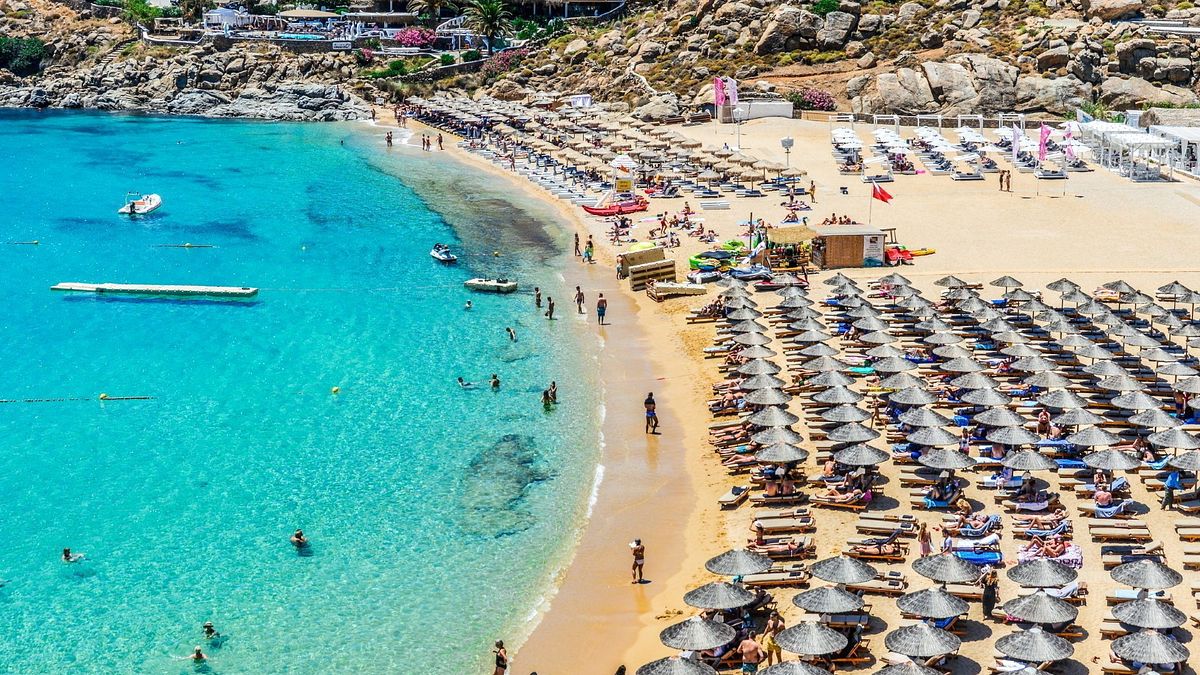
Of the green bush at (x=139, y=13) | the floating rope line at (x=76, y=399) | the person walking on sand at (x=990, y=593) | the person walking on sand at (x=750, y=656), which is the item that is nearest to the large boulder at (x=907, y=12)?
the floating rope line at (x=76, y=399)

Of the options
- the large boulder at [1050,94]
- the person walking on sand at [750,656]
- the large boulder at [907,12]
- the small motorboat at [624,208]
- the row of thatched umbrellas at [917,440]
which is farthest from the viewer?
the large boulder at [907,12]

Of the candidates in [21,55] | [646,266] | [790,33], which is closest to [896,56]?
[790,33]

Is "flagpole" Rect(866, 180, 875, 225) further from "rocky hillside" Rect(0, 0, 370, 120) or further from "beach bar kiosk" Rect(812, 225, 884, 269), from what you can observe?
"rocky hillside" Rect(0, 0, 370, 120)

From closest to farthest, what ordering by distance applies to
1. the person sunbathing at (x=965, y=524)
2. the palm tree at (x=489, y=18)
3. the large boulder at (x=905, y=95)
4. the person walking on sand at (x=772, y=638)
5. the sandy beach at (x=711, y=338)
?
the person walking on sand at (x=772, y=638) → the sandy beach at (x=711, y=338) → the person sunbathing at (x=965, y=524) → the large boulder at (x=905, y=95) → the palm tree at (x=489, y=18)

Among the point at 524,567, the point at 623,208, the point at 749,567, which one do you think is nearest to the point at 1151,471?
the point at 749,567

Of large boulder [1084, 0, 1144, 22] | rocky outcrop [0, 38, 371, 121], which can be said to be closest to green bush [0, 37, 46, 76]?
rocky outcrop [0, 38, 371, 121]

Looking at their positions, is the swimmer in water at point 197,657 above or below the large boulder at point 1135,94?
below

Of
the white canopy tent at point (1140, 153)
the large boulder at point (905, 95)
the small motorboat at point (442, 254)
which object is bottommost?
the small motorboat at point (442, 254)

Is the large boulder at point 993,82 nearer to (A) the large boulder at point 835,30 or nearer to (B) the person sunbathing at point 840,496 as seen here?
(A) the large boulder at point 835,30

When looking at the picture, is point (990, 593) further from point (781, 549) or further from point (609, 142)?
point (609, 142)
